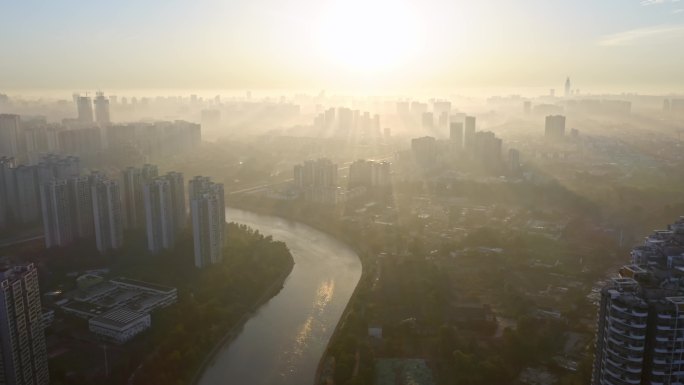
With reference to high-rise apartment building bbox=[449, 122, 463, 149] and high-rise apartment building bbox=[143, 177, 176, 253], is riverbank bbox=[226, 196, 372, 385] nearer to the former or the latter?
high-rise apartment building bbox=[143, 177, 176, 253]

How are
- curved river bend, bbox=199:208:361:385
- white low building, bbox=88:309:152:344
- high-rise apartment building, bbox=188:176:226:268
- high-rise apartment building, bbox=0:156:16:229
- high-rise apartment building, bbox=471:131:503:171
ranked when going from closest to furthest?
curved river bend, bbox=199:208:361:385 < white low building, bbox=88:309:152:344 < high-rise apartment building, bbox=188:176:226:268 < high-rise apartment building, bbox=0:156:16:229 < high-rise apartment building, bbox=471:131:503:171

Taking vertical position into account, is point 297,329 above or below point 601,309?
below

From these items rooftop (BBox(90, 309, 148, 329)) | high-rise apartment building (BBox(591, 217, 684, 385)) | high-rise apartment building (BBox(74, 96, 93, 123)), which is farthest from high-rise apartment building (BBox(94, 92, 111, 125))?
high-rise apartment building (BBox(591, 217, 684, 385))

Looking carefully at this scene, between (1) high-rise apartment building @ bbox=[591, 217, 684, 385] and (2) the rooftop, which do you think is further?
(2) the rooftop

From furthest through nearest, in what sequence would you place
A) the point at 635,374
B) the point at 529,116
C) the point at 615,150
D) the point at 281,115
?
the point at 281,115, the point at 529,116, the point at 615,150, the point at 635,374

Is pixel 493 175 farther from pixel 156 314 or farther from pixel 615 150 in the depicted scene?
pixel 156 314

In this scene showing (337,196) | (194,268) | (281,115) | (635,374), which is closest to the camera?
(635,374)

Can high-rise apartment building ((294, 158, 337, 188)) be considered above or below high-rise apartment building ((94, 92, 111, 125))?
below

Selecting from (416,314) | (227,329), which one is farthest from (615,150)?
(227,329)
